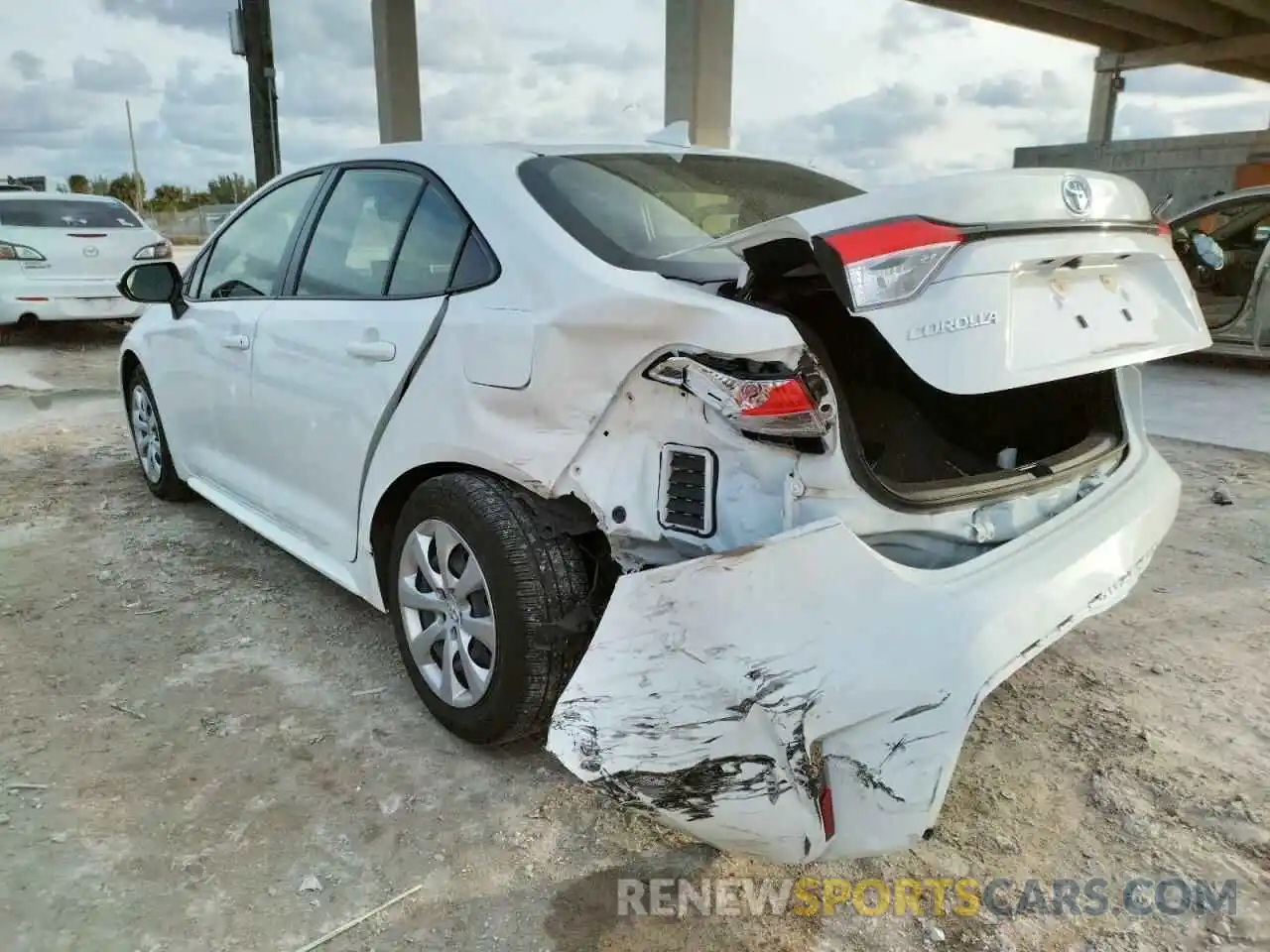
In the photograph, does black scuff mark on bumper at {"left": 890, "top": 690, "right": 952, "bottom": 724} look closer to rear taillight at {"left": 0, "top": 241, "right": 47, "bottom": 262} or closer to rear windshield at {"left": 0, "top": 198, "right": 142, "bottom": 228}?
rear taillight at {"left": 0, "top": 241, "right": 47, "bottom": 262}

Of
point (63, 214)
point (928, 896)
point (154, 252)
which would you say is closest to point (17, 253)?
point (63, 214)

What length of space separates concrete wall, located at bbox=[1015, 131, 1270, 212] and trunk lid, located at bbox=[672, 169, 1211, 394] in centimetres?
1605

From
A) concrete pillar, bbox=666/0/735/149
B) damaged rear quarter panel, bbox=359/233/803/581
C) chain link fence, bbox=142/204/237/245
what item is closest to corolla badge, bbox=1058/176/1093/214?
damaged rear quarter panel, bbox=359/233/803/581

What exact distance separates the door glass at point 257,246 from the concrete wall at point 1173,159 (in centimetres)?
1566

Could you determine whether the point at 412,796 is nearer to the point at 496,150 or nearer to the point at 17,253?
the point at 496,150

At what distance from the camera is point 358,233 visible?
2.90m

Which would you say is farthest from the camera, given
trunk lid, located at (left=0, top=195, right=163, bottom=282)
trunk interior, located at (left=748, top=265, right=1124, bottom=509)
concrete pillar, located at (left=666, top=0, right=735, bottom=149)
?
concrete pillar, located at (left=666, top=0, right=735, bottom=149)

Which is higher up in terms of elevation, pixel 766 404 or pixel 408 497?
pixel 766 404

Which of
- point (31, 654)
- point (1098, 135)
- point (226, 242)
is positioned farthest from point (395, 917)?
point (1098, 135)

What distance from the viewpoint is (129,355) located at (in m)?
4.60

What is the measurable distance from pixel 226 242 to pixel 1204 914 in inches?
153

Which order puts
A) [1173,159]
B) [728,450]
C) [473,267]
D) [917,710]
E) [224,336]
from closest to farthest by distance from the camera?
[917,710], [728,450], [473,267], [224,336], [1173,159]

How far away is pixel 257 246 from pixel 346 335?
1.12 meters

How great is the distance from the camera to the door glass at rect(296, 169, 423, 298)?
2717 mm
